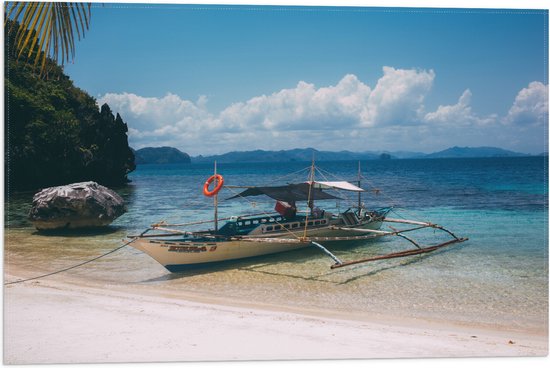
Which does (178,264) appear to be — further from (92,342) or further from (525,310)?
(525,310)

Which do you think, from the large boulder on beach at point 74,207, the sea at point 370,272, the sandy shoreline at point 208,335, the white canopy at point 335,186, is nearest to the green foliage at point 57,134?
the large boulder on beach at point 74,207

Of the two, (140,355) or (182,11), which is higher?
(182,11)

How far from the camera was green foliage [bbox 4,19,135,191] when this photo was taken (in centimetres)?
849

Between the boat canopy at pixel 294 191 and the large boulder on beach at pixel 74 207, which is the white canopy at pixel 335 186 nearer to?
the boat canopy at pixel 294 191

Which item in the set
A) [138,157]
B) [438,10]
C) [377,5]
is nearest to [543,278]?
[438,10]

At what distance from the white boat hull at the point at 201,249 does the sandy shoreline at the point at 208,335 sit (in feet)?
8.50

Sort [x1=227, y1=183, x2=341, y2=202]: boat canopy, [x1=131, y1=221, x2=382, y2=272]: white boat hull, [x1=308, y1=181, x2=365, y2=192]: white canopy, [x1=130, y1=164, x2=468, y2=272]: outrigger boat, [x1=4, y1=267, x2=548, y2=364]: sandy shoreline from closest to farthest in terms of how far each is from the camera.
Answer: [x1=4, y1=267, x2=548, y2=364]: sandy shoreline → [x1=131, y1=221, x2=382, y2=272]: white boat hull → [x1=130, y1=164, x2=468, y2=272]: outrigger boat → [x1=227, y1=183, x2=341, y2=202]: boat canopy → [x1=308, y1=181, x2=365, y2=192]: white canopy

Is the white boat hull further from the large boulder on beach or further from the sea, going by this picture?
the large boulder on beach

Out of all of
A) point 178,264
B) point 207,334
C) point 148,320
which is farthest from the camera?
point 178,264

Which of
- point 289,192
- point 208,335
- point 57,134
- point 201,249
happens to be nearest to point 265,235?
point 289,192

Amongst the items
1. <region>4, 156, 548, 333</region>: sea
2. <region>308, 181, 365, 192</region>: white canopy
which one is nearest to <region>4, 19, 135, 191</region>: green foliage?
<region>4, 156, 548, 333</region>: sea

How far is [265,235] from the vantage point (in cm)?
1225

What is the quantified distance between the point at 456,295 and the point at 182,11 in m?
7.48

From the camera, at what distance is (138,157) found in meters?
12.1
